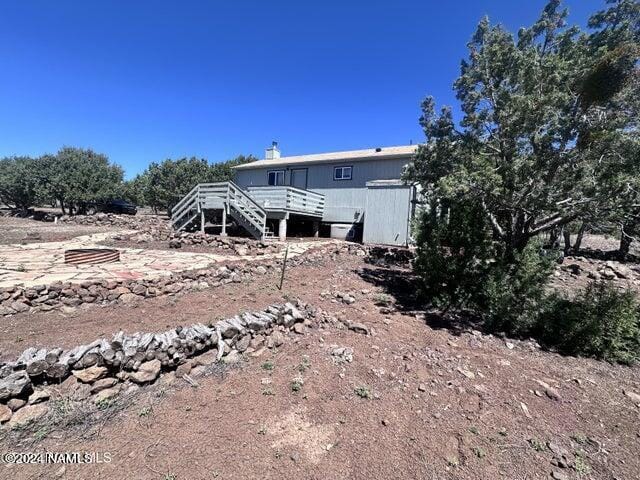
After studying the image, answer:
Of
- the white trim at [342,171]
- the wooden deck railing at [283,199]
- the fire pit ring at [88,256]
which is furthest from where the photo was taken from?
the white trim at [342,171]

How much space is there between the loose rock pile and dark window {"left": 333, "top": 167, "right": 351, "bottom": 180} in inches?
559

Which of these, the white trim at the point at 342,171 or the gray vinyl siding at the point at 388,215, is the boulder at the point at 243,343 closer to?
the gray vinyl siding at the point at 388,215

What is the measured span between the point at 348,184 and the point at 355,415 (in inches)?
596

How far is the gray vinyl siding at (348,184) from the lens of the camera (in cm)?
1634

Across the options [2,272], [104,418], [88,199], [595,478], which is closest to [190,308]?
[104,418]

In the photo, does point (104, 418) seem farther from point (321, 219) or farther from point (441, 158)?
point (321, 219)

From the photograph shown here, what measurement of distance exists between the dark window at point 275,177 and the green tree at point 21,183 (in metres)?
18.6

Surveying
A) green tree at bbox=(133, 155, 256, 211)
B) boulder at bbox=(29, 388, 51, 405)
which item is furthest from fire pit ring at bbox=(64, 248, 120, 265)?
green tree at bbox=(133, 155, 256, 211)

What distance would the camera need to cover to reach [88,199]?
2481 centimetres

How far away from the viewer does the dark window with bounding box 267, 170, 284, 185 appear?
797 inches

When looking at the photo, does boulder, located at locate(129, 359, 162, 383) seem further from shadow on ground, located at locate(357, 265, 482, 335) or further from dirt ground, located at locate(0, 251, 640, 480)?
shadow on ground, located at locate(357, 265, 482, 335)

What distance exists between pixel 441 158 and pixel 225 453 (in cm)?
784

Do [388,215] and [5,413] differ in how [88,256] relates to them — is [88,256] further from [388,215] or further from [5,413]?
[388,215]

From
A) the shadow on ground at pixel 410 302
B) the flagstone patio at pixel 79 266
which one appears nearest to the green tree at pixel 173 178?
the flagstone patio at pixel 79 266
